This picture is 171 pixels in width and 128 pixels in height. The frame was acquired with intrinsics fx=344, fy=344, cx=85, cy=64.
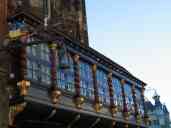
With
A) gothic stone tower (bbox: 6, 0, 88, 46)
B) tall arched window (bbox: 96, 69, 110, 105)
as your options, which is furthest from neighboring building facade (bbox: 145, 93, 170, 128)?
tall arched window (bbox: 96, 69, 110, 105)

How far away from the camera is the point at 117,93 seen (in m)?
26.2

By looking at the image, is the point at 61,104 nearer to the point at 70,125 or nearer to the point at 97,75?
the point at 70,125

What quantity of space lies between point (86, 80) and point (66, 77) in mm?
2363

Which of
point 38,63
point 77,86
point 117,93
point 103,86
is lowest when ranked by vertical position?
point 117,93

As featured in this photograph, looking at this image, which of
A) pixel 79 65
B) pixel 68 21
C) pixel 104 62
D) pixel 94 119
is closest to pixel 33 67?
pixel 79 65

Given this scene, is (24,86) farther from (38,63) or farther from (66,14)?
(66,14)

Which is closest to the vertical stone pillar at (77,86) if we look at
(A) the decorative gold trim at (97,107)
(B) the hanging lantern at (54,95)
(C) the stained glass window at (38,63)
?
(A) the decorative gold trim at (97,107)

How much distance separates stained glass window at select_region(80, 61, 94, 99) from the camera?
22094mm

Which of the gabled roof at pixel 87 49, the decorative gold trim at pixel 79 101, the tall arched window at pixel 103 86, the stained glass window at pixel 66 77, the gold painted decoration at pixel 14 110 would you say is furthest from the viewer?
the tall arched window at pixel 103 86

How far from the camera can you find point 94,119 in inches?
882

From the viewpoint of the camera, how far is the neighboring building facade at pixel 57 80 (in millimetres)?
17297

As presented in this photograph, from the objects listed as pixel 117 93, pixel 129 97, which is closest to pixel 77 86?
pixel 117 93

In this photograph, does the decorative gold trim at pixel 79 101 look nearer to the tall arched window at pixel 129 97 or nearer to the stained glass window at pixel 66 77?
the stained glass window at pixel 66 77

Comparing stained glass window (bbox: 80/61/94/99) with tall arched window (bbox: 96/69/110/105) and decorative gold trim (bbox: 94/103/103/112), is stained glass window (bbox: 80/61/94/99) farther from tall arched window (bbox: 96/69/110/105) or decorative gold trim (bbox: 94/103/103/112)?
tall arched window (bbox: 96/69/110/105)
